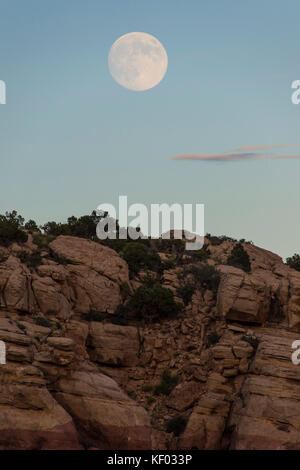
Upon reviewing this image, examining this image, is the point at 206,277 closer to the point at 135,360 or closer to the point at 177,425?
the point at 135,360

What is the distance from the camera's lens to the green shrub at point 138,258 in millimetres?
67794

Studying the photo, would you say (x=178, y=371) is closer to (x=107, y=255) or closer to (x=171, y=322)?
(x=171, y=322)

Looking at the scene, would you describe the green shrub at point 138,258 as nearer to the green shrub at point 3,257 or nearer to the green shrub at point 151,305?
the green shrub at point 151,305

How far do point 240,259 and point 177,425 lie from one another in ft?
82.1

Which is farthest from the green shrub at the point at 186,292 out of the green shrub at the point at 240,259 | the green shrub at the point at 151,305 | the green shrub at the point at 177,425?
the green shrub at the point at 177,425

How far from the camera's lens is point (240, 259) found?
239 feet

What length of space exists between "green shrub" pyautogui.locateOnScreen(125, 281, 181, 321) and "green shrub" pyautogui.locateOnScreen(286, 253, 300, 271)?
2277 cm

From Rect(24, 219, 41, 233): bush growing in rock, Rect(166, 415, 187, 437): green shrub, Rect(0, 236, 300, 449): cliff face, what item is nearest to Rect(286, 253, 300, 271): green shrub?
Rect(0, 236, 300, 449): cliff face

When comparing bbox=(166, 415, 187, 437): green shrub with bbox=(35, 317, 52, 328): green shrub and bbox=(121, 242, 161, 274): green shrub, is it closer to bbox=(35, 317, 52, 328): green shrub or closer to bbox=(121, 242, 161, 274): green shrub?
bbox=(35, 317, 52, 328): green shrub

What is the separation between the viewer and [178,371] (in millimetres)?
57469

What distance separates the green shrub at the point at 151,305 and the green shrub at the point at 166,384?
5811 millimetres

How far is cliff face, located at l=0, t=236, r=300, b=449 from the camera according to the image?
1715 inches

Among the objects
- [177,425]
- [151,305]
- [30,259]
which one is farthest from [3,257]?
[177,425]

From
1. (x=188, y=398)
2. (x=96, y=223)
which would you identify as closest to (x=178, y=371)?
(x=188, y=398)
